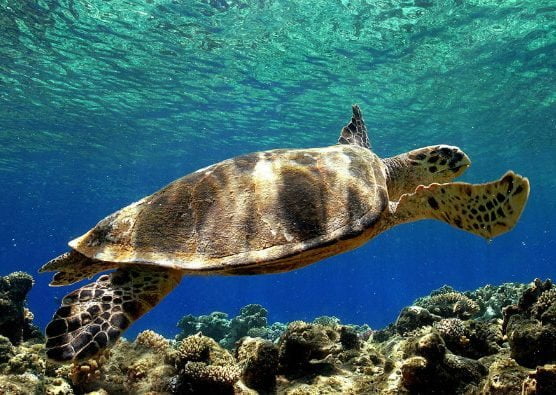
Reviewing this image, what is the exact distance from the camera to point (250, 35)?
17.5 m

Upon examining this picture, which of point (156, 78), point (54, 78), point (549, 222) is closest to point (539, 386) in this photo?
point (156, 78)

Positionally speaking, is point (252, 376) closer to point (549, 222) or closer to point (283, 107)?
point (283, 107)

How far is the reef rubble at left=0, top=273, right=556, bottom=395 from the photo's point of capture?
142 inches

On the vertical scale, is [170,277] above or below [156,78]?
below

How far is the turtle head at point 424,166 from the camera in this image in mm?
5711

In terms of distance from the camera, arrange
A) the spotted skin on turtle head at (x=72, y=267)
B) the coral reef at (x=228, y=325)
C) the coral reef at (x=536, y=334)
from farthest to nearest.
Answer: the coral reef at (x=228, y=325) < the spotted skin on turtle head at (x=72, y=267) < the coral reef at (x=536, y=334)

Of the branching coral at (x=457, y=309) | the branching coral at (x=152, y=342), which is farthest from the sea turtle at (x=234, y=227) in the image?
the branching coral at (x=457, y=309)

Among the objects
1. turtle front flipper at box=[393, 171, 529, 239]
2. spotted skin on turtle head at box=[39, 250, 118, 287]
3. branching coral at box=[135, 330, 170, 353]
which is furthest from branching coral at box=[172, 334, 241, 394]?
turtle front flipper at box=[393, 171, 529, 239]

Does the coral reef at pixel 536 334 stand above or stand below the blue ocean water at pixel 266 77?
below

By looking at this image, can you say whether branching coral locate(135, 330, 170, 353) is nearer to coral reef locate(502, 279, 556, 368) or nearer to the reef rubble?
the reef rubble

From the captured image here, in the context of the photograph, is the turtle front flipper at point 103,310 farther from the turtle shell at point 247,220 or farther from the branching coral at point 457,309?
the branching coral at point 457,309

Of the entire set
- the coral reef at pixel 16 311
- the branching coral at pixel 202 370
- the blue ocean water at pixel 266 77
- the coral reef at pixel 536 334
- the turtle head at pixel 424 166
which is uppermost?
the blue ocean water at pixel 266 77

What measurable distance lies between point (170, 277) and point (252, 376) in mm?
1350

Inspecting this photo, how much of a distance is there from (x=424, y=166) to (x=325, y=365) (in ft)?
10.4
